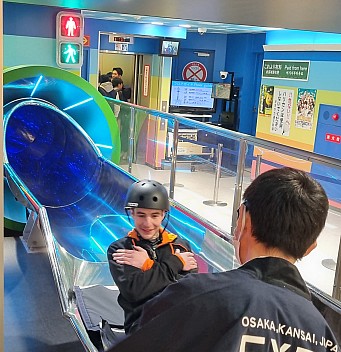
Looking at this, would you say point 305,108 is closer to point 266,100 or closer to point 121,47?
point 266,100

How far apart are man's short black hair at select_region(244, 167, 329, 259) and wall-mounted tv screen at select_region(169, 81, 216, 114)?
11377 mm

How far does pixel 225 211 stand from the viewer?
7.27m

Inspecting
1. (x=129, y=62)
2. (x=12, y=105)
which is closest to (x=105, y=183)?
(x=12, y=105)

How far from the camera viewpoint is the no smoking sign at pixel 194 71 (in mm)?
13336

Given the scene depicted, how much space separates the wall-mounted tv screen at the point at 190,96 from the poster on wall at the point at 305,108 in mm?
4657

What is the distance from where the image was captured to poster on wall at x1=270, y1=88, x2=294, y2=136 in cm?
845

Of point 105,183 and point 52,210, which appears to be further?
point 105,183


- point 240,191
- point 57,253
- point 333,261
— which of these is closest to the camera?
point 57,253

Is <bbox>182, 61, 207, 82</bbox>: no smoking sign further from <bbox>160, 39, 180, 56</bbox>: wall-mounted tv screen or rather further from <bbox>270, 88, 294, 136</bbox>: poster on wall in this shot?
<bbox>270, 88, 294, 136</bbox>: poster on wall

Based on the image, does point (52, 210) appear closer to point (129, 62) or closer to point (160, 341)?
point (160, 341)

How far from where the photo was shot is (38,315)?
3818 mm

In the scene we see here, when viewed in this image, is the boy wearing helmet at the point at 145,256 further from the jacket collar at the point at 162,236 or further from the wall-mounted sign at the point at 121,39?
the wall-mounted sign at the point at 121,39

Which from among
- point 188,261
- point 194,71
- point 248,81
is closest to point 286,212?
point 188,261

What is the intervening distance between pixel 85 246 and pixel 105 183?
4.75ft
